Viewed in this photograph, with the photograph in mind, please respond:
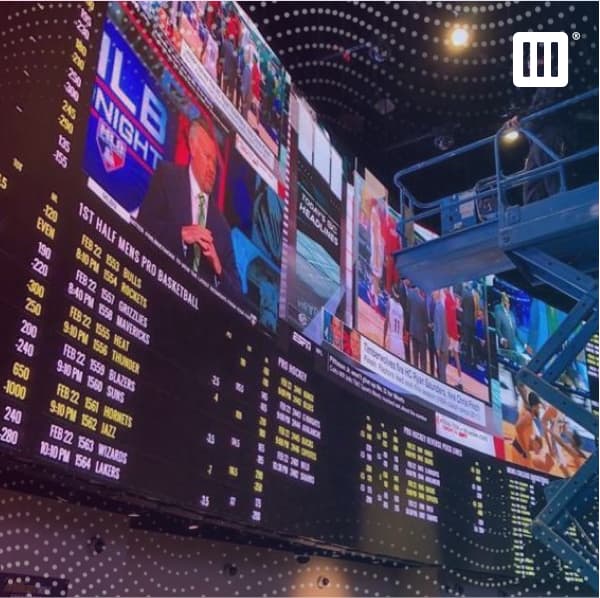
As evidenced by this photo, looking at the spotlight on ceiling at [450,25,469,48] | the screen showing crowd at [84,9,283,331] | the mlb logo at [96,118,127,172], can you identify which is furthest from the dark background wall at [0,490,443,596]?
the spotlight on ceiling at [450,25,469,48]

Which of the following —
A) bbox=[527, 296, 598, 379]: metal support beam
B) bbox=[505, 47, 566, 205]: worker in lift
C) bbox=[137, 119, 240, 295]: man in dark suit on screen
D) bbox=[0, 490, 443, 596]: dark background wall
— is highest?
bbox=[505, 47, 566, 205]: worker in lift

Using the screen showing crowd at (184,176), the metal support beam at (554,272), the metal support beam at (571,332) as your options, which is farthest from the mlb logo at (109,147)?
the metal support beam at (571,332)

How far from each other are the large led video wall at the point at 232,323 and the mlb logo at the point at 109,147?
1 centimetres

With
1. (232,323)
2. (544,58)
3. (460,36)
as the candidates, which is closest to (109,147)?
(232,323)

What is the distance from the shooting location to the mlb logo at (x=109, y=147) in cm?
325

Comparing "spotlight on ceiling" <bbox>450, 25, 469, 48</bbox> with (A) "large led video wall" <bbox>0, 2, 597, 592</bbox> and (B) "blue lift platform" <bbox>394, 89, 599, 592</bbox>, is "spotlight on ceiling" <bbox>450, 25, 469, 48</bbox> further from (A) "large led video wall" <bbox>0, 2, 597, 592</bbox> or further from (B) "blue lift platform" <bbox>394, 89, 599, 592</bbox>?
(A) "large led video wall" <bbox>0, 2, 597, 592</bbox>

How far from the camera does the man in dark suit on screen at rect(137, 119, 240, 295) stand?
11.7 ft

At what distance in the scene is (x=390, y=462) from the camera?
16.6 ft

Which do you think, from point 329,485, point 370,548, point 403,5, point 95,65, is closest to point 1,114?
point 95,65

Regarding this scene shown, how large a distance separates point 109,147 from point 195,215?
65cm

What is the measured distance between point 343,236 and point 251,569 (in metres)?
2.26

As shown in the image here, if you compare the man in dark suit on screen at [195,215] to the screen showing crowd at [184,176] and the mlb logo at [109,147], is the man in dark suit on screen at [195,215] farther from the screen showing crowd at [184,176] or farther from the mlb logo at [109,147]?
the mlb logo at [109,147]

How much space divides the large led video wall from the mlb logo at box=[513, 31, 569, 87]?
1.69m

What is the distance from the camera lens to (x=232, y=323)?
3939mm
